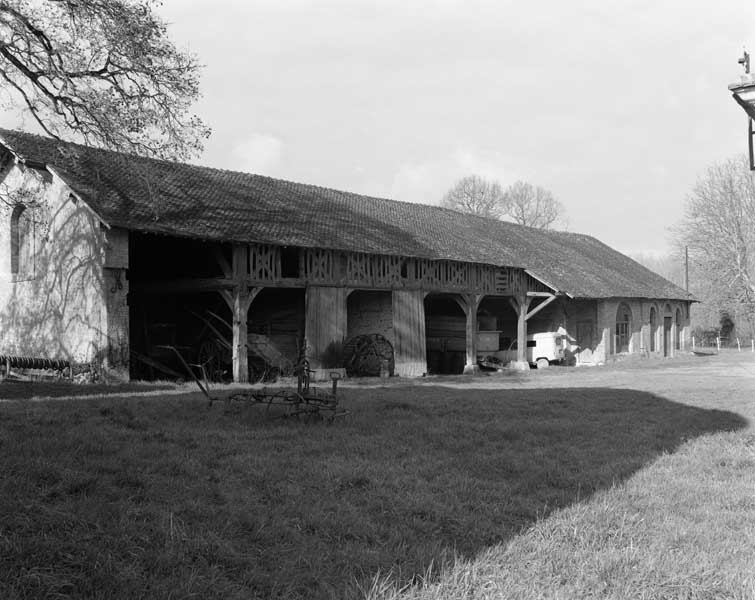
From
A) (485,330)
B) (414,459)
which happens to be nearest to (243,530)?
(414,459)

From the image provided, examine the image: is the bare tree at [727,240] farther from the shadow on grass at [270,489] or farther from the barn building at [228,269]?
the shadow on grass at [270,489]

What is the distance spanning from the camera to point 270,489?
Answer: 245 inches

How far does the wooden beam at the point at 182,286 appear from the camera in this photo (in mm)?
18688

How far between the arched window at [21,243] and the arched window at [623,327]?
24.1 meters

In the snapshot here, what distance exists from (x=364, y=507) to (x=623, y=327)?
29636mm

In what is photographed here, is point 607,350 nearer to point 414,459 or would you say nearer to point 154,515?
point 414,459

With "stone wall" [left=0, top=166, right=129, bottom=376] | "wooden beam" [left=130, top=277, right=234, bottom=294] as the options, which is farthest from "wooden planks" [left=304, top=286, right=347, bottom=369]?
"stone wall" [left=0, top=166, right=129, bottom=376]

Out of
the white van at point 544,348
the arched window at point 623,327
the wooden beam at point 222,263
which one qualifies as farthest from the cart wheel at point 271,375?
the arched window at point 623,327

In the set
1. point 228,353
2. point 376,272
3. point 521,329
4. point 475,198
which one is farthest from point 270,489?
point 475,198

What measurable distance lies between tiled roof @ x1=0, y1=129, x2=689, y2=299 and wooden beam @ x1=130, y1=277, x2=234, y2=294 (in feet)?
4.32

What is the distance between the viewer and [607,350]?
1225 inches

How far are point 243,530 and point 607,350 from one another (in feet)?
92.4

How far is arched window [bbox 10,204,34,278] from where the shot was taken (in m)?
19.2

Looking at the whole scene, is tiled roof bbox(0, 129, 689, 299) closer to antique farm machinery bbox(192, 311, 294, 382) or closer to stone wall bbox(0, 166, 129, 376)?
stone wall bbox(0, 166, 129, 376)
